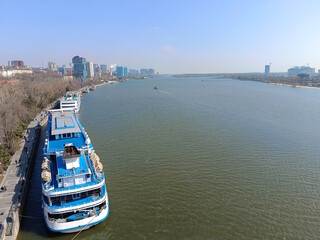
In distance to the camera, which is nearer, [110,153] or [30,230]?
[30,230]

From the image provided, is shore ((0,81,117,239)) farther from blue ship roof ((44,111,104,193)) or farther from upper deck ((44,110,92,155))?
upper deck ((44,110,92,155))

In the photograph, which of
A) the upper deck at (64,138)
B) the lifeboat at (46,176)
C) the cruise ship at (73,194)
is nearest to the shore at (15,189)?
the cruise ship at (73,194)

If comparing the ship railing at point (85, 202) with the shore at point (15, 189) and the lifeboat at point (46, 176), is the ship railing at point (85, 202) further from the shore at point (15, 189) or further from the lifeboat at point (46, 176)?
the shore at point (15, 189)

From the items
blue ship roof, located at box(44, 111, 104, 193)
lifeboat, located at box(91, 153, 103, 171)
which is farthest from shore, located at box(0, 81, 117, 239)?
lifeboat, located at box(91, 153, 103, 171)

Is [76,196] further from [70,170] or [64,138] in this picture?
[64,138]

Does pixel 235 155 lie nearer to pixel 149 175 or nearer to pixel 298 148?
pixel 298 148

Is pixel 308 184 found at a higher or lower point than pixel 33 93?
lower

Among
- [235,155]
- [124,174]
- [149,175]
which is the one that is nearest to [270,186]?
[235,155]

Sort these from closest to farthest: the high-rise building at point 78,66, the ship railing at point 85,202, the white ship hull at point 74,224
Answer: the white ship hull at point 74,224, the ship railing at point 85,202, the high-rise building at point 78,66
